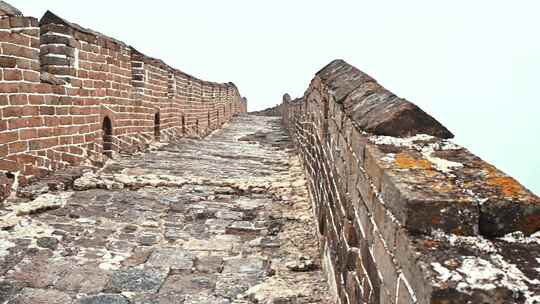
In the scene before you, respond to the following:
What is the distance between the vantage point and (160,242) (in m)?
3.82

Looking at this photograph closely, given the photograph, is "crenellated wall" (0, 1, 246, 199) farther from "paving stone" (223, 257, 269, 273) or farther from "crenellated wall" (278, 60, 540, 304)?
"crenellated wall" (278, 60, 540, 304)

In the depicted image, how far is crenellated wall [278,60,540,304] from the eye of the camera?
4.21 ft

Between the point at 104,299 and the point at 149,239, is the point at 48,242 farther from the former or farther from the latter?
the point at 104,299

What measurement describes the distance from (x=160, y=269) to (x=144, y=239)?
60 centimetres

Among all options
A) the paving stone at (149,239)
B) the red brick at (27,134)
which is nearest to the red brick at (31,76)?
the red brick at (27,134)

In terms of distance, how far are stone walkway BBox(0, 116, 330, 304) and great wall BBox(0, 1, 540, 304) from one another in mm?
16

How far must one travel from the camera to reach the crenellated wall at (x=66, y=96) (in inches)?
177

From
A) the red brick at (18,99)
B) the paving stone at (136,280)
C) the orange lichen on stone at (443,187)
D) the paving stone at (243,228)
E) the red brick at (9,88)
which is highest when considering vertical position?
the red brick at (9,88)

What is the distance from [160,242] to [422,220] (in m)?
2.74

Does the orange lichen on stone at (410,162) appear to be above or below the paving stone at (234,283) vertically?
above

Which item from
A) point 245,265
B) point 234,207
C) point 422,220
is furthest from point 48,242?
point 422,220

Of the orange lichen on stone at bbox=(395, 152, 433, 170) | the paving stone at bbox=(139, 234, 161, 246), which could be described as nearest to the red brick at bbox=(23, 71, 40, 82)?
the paving stone at bbox=(139, 234, 161, 246)

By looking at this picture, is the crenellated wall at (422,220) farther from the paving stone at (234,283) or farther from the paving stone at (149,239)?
the paving stone at (149,239)

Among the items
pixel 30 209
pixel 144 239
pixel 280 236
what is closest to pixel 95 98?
pixel 30 209
